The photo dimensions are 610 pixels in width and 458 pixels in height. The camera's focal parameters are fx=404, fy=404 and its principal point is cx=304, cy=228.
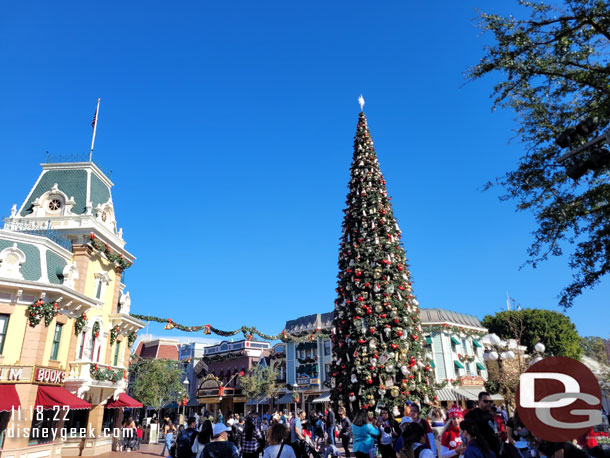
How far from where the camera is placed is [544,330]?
4684 cm

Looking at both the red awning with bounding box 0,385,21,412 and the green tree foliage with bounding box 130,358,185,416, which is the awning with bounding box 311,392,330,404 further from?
the red awning with bounding box 0,385,21,412

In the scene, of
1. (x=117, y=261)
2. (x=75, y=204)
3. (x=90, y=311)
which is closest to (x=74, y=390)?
(x=90, y=311)

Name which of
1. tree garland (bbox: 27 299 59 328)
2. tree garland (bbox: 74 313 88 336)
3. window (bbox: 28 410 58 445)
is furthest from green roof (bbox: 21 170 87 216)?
window (bbox: 28 410 58 445)

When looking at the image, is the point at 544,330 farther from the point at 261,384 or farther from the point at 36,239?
the point at 36,239

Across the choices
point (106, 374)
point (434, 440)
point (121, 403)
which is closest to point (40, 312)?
point (106, 374)

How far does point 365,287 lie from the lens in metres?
16.2

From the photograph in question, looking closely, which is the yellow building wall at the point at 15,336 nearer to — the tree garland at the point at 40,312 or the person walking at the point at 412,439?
the tree garland at the point at 40,312

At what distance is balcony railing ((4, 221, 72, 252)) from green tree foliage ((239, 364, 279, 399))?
101 ft

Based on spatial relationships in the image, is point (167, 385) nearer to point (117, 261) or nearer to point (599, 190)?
point (117, 261)

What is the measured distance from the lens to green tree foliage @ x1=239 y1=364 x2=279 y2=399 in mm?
46656

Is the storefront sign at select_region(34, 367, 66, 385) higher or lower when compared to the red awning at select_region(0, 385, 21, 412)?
higher

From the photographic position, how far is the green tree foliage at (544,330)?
152 ft

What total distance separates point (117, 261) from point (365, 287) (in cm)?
1692

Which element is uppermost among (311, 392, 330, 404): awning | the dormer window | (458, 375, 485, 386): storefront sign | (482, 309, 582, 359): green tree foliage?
the dormer window
